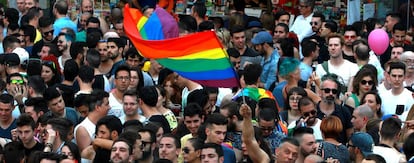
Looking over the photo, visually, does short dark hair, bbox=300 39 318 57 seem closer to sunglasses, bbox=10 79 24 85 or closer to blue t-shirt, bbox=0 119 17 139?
sunglasses, bbox=10 79 24 85

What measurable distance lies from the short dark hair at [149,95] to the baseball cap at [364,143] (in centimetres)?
276

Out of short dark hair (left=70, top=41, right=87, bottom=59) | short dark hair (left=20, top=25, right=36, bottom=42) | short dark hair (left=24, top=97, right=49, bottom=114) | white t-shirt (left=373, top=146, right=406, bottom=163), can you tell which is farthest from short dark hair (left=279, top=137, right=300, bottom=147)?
short dark hair (left=20, top=25, right=36, bottom=42)

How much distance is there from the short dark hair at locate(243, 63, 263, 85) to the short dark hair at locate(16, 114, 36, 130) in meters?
2.70

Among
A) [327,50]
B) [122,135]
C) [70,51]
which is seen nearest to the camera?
[122,135]

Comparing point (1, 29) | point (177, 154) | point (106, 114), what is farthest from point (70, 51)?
point (177, 154)

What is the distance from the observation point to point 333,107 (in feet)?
52.1

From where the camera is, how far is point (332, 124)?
14500 mm

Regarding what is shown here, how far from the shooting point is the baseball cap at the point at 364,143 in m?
13.8

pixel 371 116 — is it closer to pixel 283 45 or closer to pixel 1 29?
pixel 283 45

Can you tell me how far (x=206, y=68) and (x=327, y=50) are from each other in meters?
5.65

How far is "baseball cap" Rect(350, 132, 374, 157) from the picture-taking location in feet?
45.3

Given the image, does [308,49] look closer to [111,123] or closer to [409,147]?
[111,123]

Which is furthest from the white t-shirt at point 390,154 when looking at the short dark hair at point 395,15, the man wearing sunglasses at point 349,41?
the short dark hair at point 395,15

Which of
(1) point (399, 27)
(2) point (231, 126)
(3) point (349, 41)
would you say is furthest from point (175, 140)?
(1) point (399, 27)
